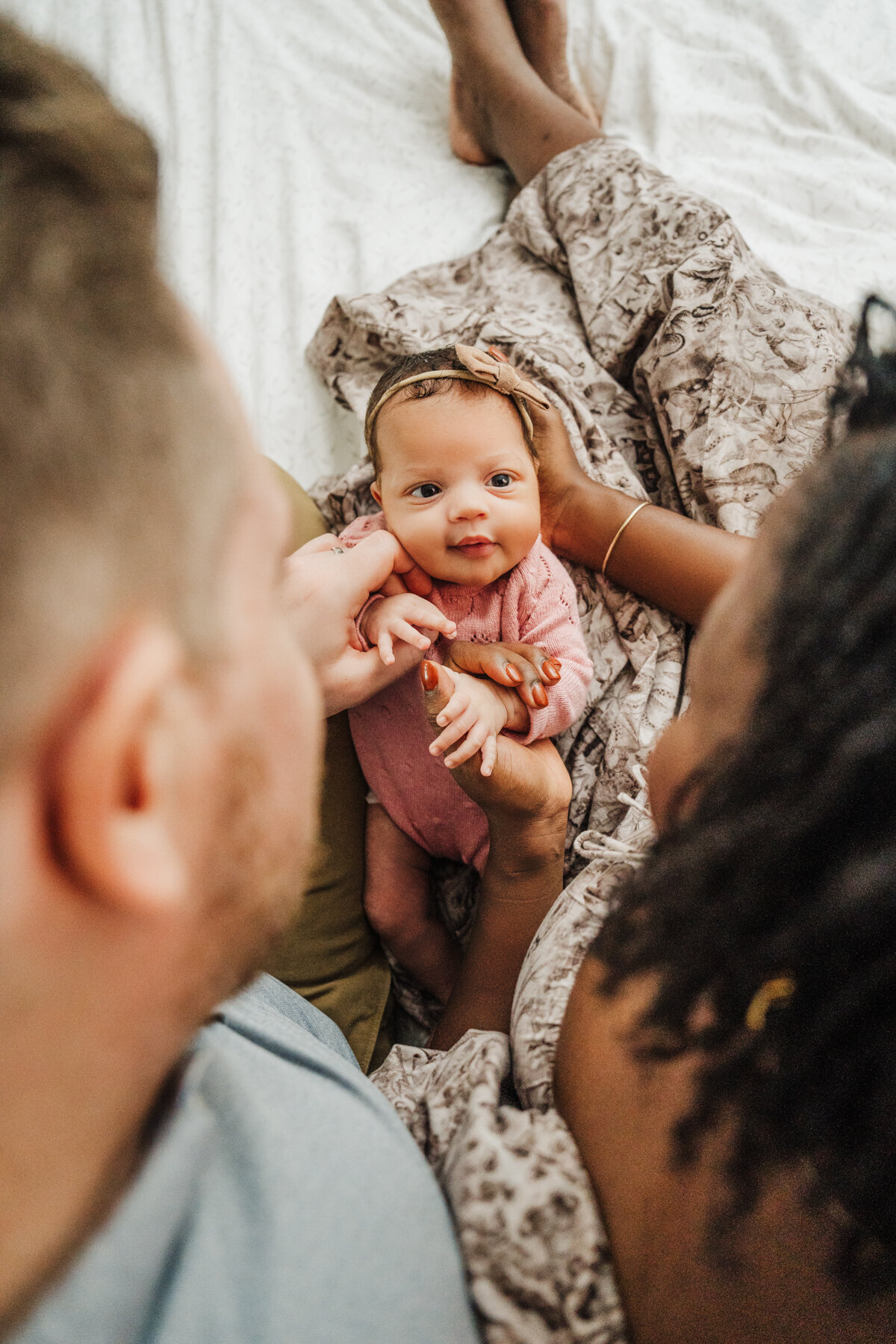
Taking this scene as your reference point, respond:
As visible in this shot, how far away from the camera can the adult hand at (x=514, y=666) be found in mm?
1048

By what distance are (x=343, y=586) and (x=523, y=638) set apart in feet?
0.96

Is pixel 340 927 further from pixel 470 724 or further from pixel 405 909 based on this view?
pixel 470 724

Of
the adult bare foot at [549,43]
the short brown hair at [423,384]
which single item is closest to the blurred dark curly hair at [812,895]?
the short brown hair at [423,384]

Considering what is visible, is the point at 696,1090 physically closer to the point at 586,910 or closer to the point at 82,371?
the point at 586,910

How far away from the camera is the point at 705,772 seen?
0.55m

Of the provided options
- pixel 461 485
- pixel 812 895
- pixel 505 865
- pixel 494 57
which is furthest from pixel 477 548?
pixel 494 57

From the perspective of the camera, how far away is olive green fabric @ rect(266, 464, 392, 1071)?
1138 millimetres

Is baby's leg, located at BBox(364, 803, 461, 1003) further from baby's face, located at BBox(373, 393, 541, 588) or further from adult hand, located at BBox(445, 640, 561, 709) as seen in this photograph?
baby's face, located at BBox(373, 393, 541, 588)

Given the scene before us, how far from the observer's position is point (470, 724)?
97 cm

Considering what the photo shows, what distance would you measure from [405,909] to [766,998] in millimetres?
771

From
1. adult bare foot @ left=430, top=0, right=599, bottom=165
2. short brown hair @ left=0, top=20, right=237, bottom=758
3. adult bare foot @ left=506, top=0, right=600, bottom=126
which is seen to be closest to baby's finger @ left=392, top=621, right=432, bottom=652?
short brown hair @ left=0, top=20, right=237, bottom=758

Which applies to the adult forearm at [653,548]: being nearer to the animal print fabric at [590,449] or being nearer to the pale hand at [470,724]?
the animal print fabric at [590,449]

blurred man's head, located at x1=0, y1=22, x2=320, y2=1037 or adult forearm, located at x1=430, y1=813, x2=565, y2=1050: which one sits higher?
blurred man's head, located at x1=0, y1=22, x2=320, y2=1037

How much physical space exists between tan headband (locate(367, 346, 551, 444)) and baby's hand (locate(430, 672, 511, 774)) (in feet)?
1.48
